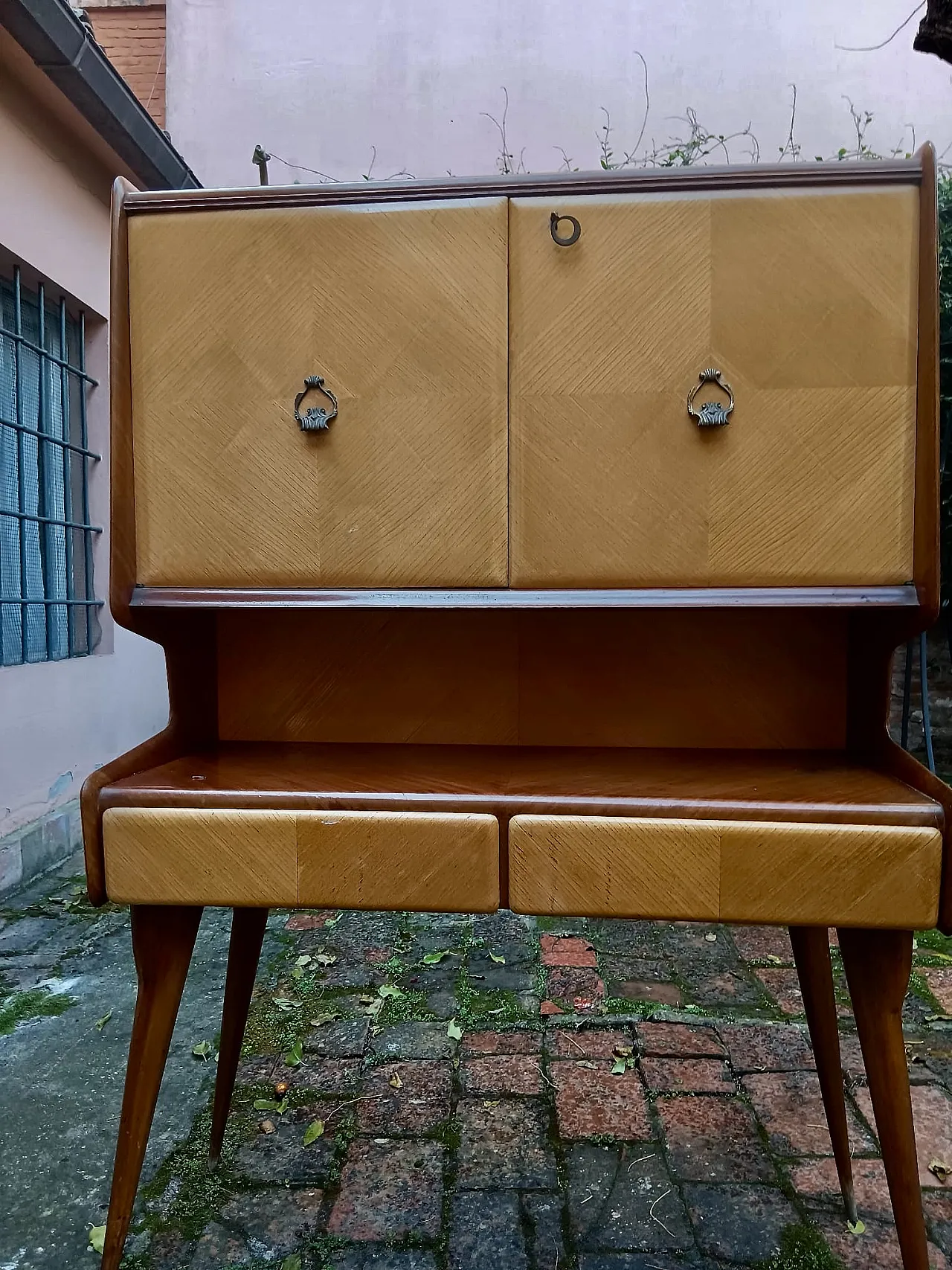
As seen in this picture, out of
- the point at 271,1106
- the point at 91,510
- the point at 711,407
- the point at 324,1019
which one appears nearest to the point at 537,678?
the point at 711,407

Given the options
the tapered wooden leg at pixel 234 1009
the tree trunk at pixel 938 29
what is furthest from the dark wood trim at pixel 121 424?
the tree trunk at pixel 938 29

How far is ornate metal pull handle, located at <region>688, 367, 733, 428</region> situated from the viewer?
3.08 feet

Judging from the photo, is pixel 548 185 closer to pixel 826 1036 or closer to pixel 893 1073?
pixel 893 1073

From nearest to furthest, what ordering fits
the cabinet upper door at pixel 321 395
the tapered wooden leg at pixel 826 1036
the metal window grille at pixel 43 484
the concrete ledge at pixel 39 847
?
the cabinet upper door at pixel 321 395
the tapered wooden leg at pixel 826 1036
the concrete ledge at pixel 39 847
the metal window grille at pixel 43 484

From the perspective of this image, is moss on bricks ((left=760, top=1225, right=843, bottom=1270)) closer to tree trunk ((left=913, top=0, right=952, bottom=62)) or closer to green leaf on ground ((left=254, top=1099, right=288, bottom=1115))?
green leaf on ground ((left=254, top=1099, right=288, bottom=1115))

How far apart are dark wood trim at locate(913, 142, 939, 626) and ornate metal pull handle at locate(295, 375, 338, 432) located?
714 millimetres

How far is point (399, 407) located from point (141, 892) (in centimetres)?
69

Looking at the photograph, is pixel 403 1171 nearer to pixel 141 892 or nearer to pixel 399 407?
pixel 141 892

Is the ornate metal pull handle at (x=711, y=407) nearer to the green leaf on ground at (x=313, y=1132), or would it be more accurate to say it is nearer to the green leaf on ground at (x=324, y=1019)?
the green leaf on ground at (x=313, y=1132)

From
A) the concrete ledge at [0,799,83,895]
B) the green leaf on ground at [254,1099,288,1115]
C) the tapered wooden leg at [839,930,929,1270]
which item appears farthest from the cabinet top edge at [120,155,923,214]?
the concrete ledge at [0,799,83,895]

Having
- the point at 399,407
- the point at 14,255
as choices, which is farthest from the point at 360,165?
the point at 399,407

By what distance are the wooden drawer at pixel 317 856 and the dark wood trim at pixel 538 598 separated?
0.26 meters

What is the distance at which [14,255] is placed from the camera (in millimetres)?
2906

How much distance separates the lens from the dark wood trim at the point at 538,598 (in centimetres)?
93
